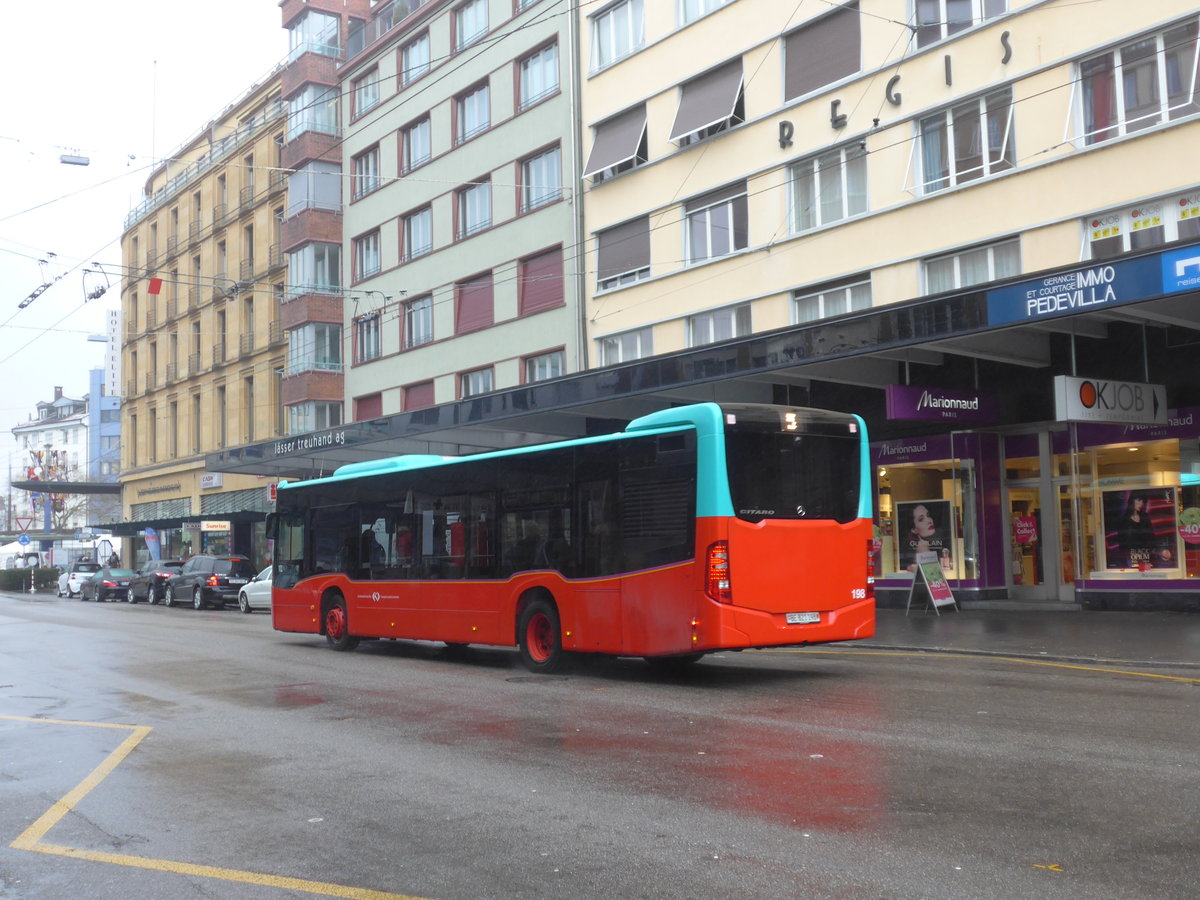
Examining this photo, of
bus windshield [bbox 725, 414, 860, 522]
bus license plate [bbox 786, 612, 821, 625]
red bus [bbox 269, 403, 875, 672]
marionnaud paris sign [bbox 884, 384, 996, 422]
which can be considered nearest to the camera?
red bus [bbox 269, 403, 875, 672]

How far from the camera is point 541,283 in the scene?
34.3 m

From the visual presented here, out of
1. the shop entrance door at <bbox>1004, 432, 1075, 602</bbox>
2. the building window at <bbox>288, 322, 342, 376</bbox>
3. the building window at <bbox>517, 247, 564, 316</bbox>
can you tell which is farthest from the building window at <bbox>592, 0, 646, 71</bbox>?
the building window at <bbox>288, 322, 342, 376</bbox>

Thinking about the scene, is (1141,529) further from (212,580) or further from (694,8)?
(212,580)

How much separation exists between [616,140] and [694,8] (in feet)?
13.1

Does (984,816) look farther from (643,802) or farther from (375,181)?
(375,181)

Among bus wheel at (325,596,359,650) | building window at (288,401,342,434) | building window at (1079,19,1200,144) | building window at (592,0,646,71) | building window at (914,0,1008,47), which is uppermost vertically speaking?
building window at (592,0,646,71)

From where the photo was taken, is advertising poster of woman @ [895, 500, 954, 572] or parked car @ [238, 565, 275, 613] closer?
advertising poster of woman @ [895, 500, 954, 572]

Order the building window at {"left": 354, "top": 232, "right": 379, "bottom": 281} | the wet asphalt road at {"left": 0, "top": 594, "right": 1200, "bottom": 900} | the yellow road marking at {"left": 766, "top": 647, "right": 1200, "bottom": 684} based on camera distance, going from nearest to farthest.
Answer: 1. the wet asphalt road at {"left": 0, "top": 594, "right": 1200, "bottom": 900}
2. the yellow road marking at {"left": 766, "top": 647, "right": 1200, "bottom": 684}
3. the building window at {"left": 354, "top": 232, "right": 379, "bottom": 281}

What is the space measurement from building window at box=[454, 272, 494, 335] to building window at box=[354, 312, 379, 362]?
535 cm

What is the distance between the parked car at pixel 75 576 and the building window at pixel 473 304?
21.2 metres

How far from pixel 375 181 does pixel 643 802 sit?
38.9 m

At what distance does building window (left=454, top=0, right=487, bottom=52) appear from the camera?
37.7 meters

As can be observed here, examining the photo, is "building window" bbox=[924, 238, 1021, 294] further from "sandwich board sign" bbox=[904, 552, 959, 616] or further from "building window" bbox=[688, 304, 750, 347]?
"sandwich board sign" bbox=[904, 552, 959, 616]

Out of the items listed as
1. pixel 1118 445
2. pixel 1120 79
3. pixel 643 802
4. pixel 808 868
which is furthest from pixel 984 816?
pixel 1120 79
